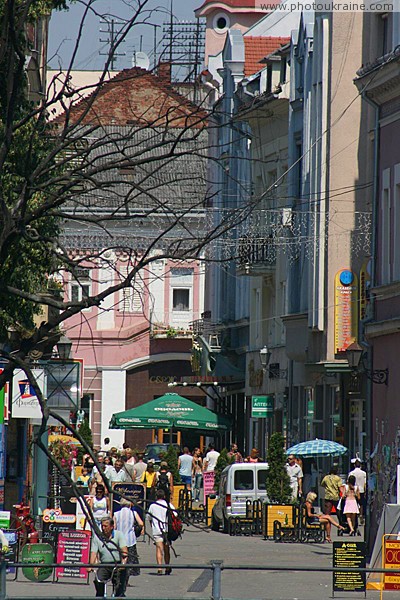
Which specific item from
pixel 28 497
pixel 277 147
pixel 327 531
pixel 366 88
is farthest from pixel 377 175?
pixel 277 147

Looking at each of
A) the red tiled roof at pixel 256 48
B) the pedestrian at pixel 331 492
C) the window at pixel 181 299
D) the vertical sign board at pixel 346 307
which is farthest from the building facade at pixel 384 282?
the window at pixel 181 299

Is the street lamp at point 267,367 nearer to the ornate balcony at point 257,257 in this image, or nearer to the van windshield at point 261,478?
the ornate balcony at point 257,257

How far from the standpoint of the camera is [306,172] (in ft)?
134

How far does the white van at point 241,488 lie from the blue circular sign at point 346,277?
667 cm

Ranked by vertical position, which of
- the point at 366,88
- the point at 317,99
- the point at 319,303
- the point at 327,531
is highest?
the point at 317,99

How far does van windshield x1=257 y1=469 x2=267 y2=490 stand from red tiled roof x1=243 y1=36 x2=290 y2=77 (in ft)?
80.3

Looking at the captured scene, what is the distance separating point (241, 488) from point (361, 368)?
3920 mm

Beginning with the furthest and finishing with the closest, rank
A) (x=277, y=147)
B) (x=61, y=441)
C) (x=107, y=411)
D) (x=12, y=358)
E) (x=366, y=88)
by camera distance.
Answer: (x=107, y=411), (x=277, y=147), (x=61, y=441), (x=366, y=88), (x=12, y=358)

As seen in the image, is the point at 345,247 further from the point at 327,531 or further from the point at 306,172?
the point at 327,531

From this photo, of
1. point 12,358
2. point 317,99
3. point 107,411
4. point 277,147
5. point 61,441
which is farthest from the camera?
point 107,411

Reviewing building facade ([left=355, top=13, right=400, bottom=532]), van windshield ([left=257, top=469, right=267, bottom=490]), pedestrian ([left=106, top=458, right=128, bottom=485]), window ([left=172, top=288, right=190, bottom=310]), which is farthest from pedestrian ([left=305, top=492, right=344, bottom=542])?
window ([left=172, top=288, right=190, bottom=310])

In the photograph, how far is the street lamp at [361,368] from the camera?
26.9 m

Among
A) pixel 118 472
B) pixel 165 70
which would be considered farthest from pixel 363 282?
pixel 165 70

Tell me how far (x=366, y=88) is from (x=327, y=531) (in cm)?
868
